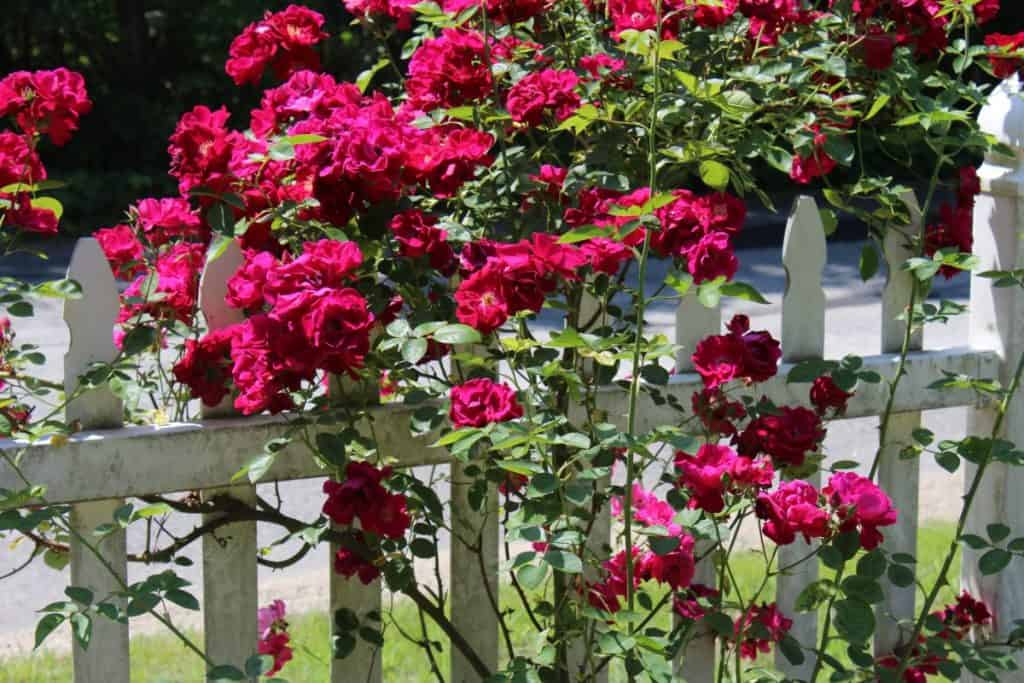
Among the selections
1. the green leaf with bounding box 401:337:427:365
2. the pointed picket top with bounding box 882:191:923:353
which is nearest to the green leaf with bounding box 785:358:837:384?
the pointed picket top with bounding box 882:191:923:353

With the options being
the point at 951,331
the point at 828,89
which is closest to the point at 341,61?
the point at 951,331

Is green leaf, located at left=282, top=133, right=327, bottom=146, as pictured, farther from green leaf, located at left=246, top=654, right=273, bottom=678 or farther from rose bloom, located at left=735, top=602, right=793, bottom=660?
rose bloom, located at left=735, top=602, right=793, bottom=660

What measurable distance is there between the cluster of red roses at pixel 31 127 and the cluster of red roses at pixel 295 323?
0.29 m

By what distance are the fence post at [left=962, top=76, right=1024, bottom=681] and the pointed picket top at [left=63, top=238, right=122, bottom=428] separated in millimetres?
1384

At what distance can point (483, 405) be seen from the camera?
1764 mm

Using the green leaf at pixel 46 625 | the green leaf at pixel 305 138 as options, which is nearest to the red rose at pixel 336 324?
the green leaf at pixel 305 138

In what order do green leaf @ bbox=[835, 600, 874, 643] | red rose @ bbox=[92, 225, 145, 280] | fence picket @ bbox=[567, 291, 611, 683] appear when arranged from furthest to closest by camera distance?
fence picket @ bbox=[567, 291, 611, 683]
red rose @ bbox=[92, 225, 145, 280]
green leaf @ bbox=[835, 600, 874, 643]

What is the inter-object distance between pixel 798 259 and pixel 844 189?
139mm

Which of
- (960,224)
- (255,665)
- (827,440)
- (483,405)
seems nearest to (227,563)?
(255,665)

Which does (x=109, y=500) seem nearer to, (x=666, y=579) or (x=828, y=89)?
(x=666, y=579)

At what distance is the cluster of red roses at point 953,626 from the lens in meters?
2.29

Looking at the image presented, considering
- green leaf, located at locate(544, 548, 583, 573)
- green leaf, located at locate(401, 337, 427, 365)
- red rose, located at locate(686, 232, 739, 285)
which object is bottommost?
green leaf, located at locate(544, 548, 583, 573)

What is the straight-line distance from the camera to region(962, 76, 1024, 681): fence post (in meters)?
2.43

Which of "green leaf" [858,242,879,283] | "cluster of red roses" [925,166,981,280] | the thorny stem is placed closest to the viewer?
the thorny stem
